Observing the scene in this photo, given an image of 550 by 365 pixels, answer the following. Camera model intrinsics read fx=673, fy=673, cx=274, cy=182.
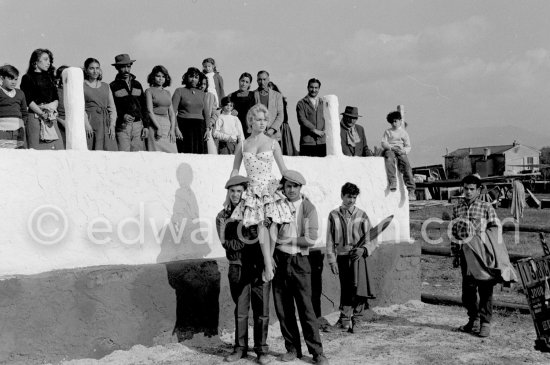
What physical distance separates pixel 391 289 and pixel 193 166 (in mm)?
3342

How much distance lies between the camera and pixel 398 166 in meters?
8.97

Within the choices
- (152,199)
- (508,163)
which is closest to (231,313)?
(152,199)

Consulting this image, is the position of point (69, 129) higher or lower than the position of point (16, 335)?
higher

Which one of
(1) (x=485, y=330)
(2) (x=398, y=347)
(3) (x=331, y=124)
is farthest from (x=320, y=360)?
(3) (x=331, y=124)

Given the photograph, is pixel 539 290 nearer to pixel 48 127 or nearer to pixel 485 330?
pixel 485 330

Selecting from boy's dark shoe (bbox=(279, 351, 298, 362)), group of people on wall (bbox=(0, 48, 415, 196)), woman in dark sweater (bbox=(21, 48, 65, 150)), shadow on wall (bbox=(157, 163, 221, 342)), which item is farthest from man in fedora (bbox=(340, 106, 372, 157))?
woman in dark sweater (bbox=(21, 48, 65, 150))

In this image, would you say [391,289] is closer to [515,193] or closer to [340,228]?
[340,228]

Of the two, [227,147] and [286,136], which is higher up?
[286,136]

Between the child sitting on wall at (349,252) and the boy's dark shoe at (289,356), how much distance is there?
1.28 m

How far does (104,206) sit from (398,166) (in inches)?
174

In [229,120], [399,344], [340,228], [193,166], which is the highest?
[229,120]

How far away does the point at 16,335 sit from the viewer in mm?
5145

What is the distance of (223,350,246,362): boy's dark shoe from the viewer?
18.7 feet

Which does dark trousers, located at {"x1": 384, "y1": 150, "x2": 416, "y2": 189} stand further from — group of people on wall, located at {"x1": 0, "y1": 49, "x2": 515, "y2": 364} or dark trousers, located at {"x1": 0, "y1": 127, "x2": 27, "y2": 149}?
dark trousers, located at {"x1": 0, "y1": 127, "x2": 27, "y2": 149}
